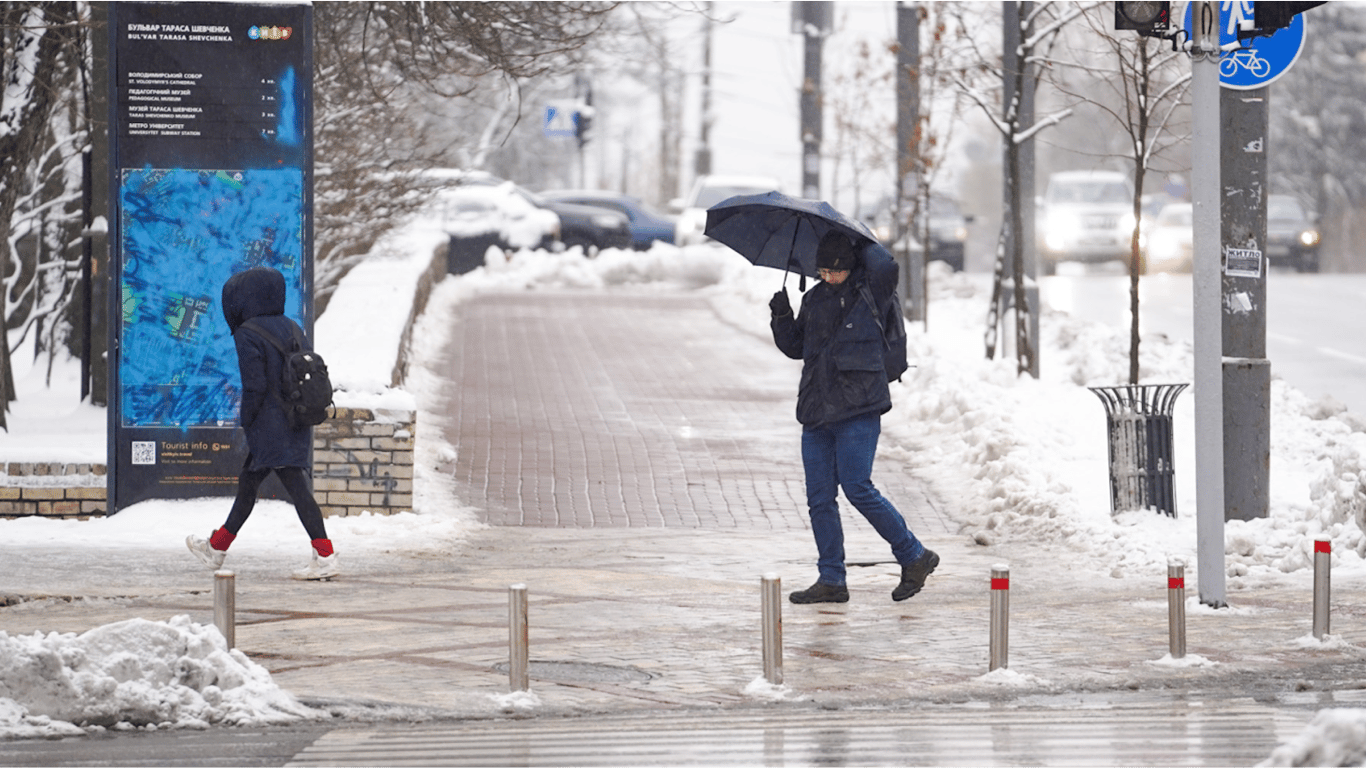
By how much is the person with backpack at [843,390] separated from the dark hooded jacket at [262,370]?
2.41 m

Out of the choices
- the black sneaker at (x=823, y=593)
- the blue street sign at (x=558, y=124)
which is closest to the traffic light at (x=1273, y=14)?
the black sneaker at (x=823, y=593)

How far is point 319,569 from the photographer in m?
8.99

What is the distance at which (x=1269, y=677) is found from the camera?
7.14m

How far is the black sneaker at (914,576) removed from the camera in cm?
870

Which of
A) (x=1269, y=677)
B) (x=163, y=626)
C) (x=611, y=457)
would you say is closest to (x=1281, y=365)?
(x=611, y=457)

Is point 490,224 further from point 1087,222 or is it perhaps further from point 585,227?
point 1087,222

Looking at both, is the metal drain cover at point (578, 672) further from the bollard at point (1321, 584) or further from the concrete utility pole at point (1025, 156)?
the concrete utility pole at point (1025, 156)

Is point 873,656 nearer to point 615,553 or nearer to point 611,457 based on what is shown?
point 615,553

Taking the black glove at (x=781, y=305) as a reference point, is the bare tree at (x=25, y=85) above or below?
above

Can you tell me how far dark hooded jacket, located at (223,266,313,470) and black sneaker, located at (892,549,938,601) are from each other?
2.97 metres

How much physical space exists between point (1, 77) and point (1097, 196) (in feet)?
86.7

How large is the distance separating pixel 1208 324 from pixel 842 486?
1821mm

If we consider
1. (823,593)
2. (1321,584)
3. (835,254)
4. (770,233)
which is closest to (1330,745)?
(1321,584)

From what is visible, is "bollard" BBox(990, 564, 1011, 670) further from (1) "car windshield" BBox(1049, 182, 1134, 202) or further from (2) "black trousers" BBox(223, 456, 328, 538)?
(1) "car windshield" BBox(1049, 182, 1134, 202)
